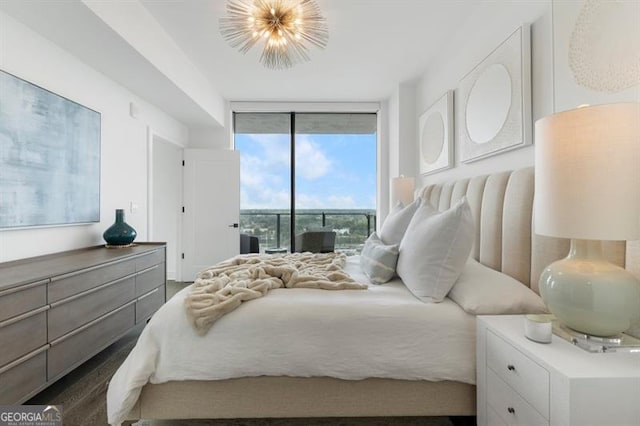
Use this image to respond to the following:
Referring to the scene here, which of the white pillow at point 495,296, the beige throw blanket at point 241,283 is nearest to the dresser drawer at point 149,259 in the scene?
the beige throw blanket at point 241,283

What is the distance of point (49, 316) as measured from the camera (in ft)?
5.47

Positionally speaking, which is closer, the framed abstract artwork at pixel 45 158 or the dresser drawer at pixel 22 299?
the dresser drawer at pixel 22 299

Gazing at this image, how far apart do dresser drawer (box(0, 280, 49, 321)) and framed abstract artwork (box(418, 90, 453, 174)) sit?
10.1 ft

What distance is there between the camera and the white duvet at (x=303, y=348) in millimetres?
1356

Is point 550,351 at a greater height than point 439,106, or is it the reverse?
point 439,106

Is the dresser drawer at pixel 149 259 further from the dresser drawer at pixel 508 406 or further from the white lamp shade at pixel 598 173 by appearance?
the white lamp shade at pixel 598 173

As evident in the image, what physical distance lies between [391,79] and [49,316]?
3.97 metres

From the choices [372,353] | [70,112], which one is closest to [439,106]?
[372,353]

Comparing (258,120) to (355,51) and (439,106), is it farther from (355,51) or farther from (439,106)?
(439,106)

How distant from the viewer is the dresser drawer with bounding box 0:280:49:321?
1.42 metres

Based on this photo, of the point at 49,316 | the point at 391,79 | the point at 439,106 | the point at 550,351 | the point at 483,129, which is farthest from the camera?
the point at 391,79

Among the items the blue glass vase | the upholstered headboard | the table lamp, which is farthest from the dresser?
the upholstered headboard

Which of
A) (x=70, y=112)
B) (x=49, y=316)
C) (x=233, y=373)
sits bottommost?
(x=233, y=373)

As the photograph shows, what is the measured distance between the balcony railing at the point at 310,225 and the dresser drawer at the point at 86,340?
9.24 ft
